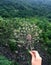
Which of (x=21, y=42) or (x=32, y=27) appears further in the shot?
(x=32, y=27)

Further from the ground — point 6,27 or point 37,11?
point 6,27

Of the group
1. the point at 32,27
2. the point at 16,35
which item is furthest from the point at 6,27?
the point at 32,27

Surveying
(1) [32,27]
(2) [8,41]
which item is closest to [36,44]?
(1) [32,27]

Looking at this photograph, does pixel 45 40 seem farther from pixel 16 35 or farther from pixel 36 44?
pixel 16 35

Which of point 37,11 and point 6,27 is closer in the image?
point 6,27

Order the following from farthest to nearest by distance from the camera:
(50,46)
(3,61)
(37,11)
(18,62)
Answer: (37,11), (50,46), (18,62), (3,61)

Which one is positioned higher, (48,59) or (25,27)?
(25,27)

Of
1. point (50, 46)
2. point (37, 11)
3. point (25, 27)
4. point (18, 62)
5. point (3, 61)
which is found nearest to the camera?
point (3, 61)

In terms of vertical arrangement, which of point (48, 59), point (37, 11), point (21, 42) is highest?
point (21, 42)

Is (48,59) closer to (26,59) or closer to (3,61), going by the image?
(26,59)
